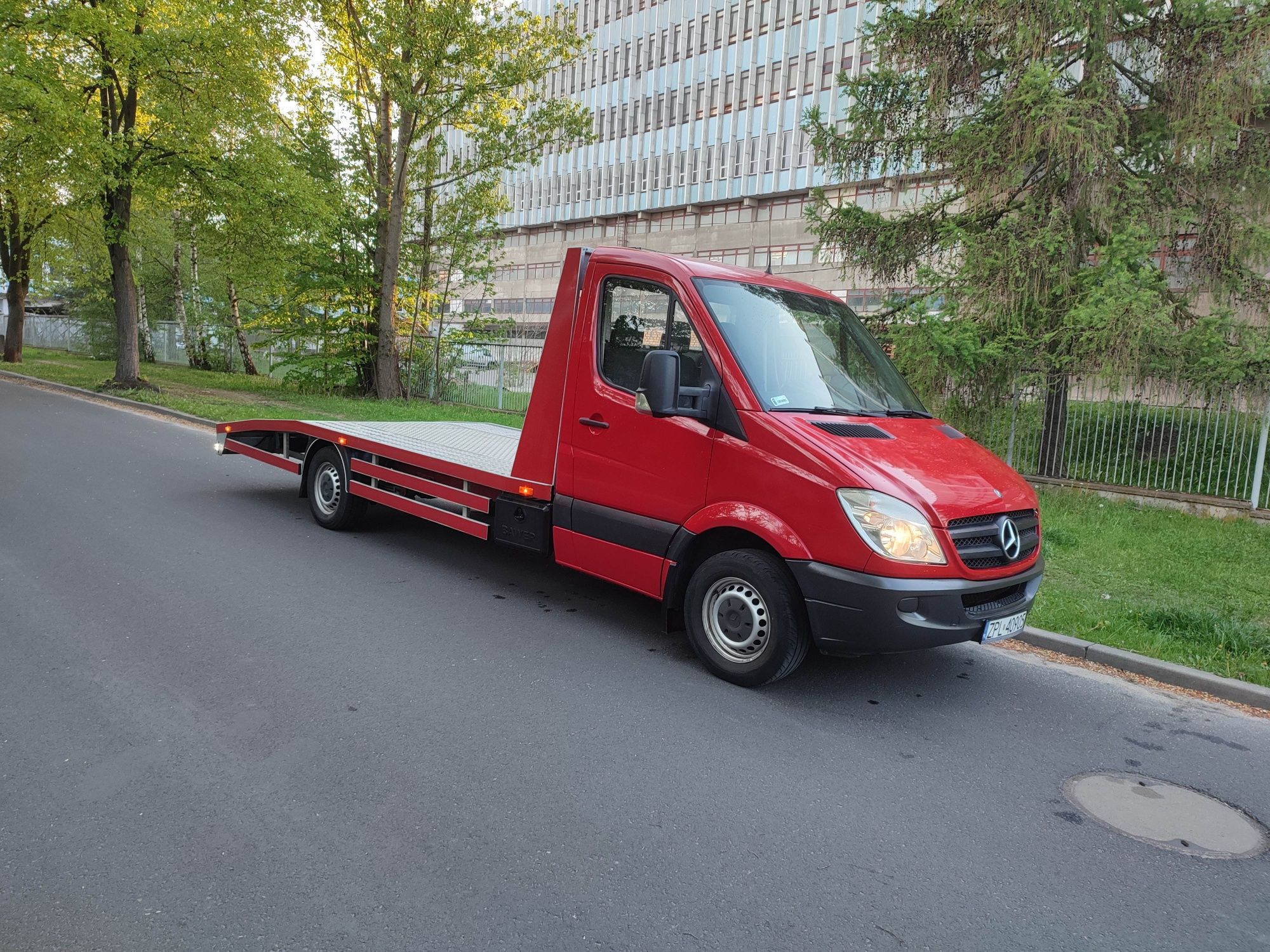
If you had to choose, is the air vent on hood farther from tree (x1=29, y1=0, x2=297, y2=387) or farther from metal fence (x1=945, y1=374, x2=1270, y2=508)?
tree (x1=29, y1=0, x2=297, y2=387)

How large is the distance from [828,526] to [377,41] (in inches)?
737

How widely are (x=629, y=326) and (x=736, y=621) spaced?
6.52 ft

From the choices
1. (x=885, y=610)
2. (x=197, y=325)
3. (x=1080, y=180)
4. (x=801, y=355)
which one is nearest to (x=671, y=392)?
(x=801, y=355)

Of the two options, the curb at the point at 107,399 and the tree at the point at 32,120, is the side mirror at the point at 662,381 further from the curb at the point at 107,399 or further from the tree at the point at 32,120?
the tree at the point at 32,120

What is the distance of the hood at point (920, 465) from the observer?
14.6 feet

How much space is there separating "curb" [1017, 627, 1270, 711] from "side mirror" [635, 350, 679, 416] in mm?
3211

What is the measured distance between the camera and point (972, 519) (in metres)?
4.58

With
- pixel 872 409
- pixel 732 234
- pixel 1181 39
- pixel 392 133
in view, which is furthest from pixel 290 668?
pixel 732 234

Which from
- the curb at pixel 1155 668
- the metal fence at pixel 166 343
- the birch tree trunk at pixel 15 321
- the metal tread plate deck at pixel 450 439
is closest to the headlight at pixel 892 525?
the curb at pixel 1155 668

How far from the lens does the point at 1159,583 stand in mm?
7805

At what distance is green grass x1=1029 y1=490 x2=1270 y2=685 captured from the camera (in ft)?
19.4

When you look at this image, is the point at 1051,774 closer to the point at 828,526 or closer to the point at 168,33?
the point at 828,526

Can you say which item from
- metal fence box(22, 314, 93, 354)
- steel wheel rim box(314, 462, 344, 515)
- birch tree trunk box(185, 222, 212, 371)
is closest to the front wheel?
steel wheel rim box(314, 462, 344, 515)


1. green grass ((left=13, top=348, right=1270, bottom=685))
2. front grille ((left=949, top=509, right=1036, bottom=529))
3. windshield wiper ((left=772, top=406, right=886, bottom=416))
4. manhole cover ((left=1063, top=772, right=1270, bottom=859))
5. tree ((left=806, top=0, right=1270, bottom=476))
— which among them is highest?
tree ((left=806, top=0, right=1270, bottom=476))
